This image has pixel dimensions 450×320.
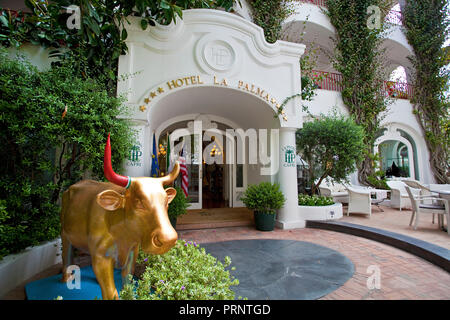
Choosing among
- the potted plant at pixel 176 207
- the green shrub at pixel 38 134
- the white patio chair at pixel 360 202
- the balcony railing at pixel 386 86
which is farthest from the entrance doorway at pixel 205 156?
the balcony railing at pixel 386 86

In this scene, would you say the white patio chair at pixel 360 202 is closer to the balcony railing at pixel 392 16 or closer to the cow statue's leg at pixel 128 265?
the cow statue's leg at pixel 128 265

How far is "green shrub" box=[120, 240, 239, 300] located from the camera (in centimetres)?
169

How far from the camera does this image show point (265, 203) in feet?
17.9

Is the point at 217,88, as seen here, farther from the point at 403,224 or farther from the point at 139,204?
the point at 403,224

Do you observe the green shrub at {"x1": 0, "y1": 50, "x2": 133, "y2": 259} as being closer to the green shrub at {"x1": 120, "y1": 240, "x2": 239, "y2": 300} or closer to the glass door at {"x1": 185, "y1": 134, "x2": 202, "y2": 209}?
the green shrub at {"x1": 120, "y1": 240, "x2": 239, "y2": 300}

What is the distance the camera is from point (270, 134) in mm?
6336

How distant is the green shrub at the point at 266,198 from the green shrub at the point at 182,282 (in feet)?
10.9

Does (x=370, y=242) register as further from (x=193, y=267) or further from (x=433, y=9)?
(x=433, y=9)

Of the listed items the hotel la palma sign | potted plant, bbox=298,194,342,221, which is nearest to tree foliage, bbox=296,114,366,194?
potted plant, bbox=298,194,342,221

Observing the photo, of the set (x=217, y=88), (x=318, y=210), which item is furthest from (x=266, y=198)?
(x=217, y=88)

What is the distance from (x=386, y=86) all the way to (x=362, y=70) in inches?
61.1

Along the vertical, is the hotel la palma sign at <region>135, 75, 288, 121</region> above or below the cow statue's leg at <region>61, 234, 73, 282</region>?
above

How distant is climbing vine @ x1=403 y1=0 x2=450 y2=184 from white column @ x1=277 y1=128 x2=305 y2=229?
9073mm
